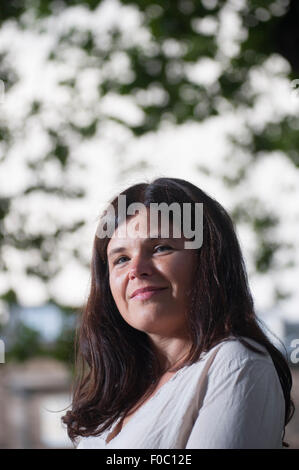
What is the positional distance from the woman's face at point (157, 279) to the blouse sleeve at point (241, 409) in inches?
5.5

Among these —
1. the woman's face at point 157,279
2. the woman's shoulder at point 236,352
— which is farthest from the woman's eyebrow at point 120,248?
the woman's shoulder at point 236,352

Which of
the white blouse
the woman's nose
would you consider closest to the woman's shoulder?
the white blouse

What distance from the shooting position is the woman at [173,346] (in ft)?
2.94

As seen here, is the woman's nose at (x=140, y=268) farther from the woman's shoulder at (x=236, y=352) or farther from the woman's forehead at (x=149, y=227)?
the woman's shoulder at (x=236, y=352)

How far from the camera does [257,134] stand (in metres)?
5.38

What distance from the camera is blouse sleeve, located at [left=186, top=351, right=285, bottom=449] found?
2.85ft

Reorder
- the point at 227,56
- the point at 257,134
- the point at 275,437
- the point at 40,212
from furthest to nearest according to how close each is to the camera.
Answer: the point at 257,134 < the point at 40,212 < the point at 227,56 < the point at 275,437

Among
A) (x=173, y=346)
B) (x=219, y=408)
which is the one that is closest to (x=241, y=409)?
(x=219, y=408)

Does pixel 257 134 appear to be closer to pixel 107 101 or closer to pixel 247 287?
pixel 107 101

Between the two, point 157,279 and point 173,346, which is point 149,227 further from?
point 173,346

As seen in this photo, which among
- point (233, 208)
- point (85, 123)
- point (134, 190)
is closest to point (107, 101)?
point (85, 123)

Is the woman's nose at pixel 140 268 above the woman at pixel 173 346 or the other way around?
above

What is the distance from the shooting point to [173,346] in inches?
42.7
